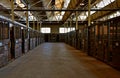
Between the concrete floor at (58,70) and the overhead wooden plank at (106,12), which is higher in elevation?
the overhead wooden plank at (106,12)

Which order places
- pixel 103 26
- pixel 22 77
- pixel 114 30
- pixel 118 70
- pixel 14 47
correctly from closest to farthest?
pixel 22 77, pixel 118 70, pixel 114 30, pixel 103 26, pixel 14 47

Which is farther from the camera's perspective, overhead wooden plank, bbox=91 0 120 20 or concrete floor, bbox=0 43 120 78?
overhead wooden plank, bbox=91 0 120 20

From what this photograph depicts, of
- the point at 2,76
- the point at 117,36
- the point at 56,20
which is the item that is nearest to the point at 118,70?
the point at 117,36

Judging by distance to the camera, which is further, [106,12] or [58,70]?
[106,12]

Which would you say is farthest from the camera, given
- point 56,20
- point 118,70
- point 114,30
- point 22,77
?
point 56,20

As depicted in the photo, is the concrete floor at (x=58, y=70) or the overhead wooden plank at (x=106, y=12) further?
the overhead wooden plank at (x=106, y=12)

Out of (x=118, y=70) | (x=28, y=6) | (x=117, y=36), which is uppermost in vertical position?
(x=28, y=6)

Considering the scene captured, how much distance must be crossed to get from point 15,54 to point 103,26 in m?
4.85

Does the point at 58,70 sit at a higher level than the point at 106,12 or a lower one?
lower

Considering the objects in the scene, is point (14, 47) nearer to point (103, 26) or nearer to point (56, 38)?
point (103, 26)

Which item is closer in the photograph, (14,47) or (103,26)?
(103,26)

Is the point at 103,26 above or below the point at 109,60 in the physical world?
above

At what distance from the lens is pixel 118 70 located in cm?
798

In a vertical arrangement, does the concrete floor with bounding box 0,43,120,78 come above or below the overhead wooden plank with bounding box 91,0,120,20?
below
